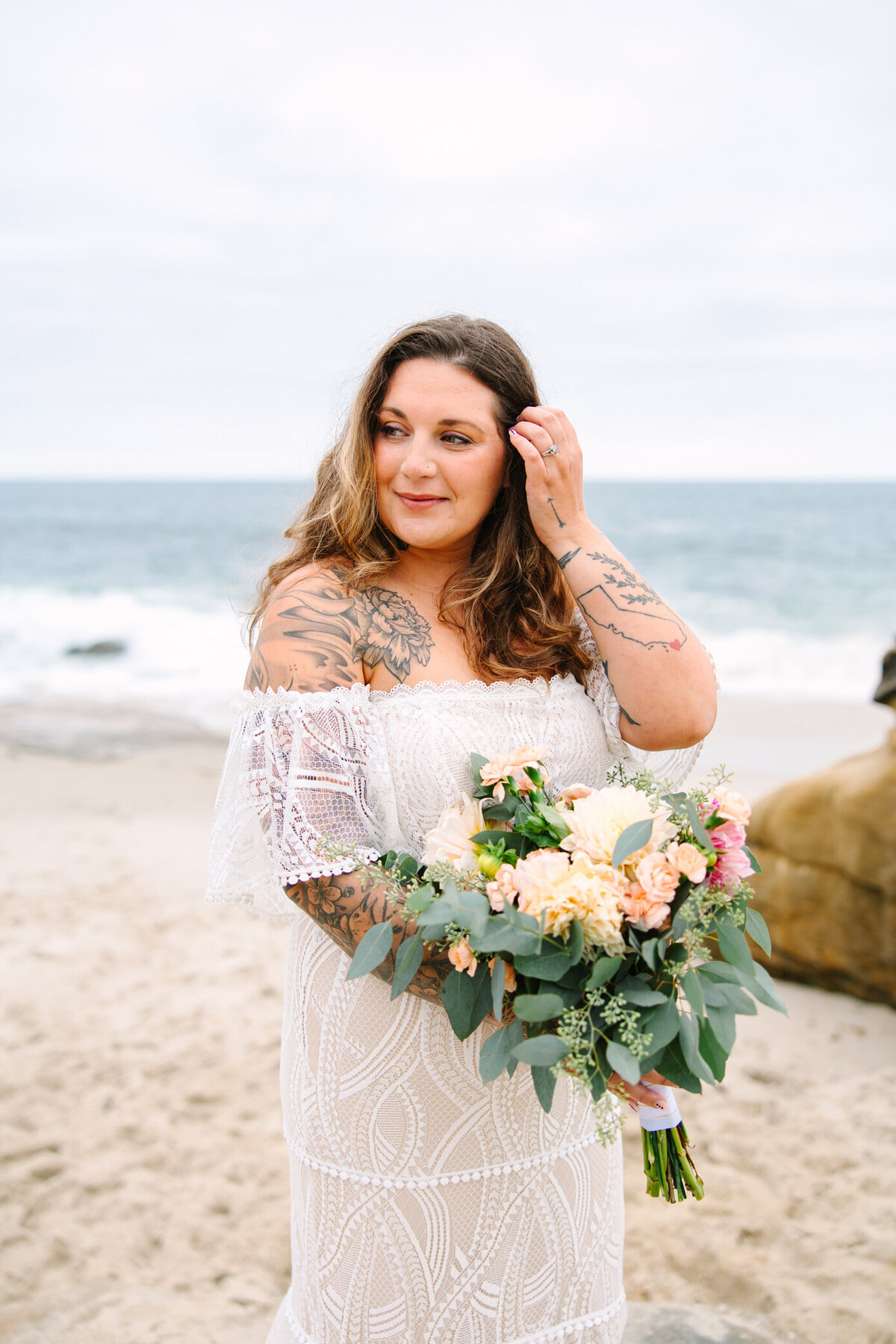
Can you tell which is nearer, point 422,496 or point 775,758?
point 422,496

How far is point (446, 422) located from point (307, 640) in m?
0.61

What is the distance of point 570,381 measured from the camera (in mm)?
2662

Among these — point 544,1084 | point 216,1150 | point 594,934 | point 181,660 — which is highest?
point 594,934

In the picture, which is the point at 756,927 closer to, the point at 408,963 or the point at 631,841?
the point at 631,841

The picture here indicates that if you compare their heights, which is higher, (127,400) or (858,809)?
(127,400)

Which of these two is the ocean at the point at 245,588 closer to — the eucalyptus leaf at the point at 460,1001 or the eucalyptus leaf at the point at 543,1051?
the eucalyptus leaf at the point at 460,1001

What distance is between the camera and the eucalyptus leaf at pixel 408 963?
1607mm

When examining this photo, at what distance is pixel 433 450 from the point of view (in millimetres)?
2115

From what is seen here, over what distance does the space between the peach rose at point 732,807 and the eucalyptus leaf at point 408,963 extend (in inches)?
22.3

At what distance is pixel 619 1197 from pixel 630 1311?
1.06m

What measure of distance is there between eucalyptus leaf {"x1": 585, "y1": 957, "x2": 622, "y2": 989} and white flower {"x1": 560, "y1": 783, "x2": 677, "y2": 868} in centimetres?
15

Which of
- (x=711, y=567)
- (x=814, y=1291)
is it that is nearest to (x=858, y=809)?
(x=814, y=1291)

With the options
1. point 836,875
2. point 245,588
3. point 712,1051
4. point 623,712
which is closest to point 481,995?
point 712,1051

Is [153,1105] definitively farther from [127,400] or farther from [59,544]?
[127,400]
